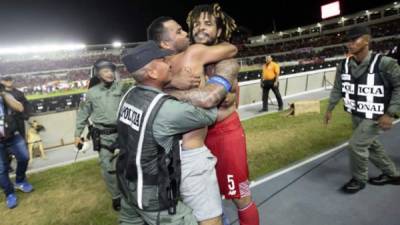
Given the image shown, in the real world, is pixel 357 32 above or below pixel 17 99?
above

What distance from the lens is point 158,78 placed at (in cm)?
169

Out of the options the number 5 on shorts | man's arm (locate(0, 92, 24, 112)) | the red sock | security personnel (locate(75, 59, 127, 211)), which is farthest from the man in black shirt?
the red sock

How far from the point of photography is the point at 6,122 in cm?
405

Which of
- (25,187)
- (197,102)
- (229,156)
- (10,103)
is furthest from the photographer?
(25,187)

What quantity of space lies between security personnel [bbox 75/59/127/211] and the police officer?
2.07 meters

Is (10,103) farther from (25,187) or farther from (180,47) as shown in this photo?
(180,47)

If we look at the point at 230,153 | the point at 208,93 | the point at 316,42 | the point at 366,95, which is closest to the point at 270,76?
the point at 366,95

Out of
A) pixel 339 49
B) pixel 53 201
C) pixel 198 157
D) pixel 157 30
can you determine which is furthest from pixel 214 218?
pixel 339 49

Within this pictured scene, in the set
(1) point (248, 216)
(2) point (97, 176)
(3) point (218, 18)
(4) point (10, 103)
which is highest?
(3) point (218, 18)

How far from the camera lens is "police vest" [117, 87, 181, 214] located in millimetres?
1578

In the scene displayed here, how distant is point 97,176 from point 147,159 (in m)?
3.96

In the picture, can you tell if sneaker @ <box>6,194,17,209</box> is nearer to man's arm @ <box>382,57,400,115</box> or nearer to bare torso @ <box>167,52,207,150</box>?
bare torso @ <box>167,52,207,150</box>

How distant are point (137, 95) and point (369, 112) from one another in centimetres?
284

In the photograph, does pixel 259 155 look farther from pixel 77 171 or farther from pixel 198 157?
pixel 198 157
